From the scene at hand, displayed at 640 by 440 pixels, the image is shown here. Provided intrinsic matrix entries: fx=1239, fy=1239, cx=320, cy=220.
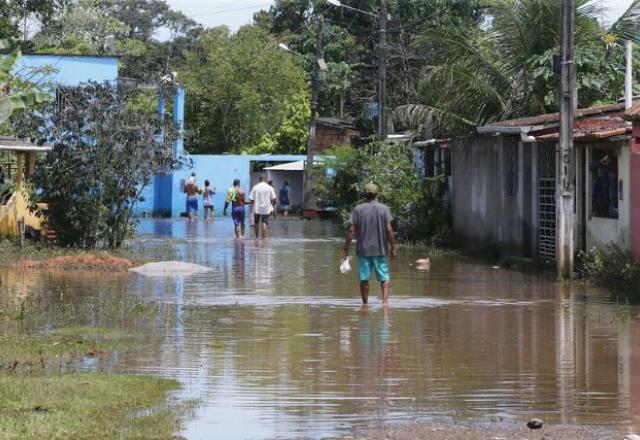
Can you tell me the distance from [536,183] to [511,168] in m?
1.92

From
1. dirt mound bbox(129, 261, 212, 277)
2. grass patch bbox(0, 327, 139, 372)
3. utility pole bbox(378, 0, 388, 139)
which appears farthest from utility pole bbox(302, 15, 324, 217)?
grass patch bbox(0, 327, 139, 372)

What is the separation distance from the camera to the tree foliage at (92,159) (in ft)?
83.6

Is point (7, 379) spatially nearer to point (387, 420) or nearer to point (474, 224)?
point (387, 420)

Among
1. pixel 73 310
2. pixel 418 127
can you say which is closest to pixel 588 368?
pixel 73 310

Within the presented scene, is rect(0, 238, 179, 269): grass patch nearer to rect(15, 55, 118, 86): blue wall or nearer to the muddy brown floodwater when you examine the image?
the muddy brown floodwater

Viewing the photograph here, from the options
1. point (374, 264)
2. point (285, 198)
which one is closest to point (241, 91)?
point (285, 198)

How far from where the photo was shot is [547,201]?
2409 cm

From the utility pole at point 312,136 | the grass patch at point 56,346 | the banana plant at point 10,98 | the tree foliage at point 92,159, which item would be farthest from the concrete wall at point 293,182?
the banana plant at point 10,98

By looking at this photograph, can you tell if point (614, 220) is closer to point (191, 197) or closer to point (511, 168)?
point (511, 168)

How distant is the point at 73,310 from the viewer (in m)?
15.5

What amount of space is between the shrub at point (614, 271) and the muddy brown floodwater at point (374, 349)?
0.38m

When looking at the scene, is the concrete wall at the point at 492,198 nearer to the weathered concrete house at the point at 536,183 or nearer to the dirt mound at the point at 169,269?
the weathered concrete house at the point at 536,183

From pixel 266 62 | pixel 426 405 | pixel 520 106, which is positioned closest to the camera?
pixel 426 405

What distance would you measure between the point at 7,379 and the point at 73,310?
17.9 ft
